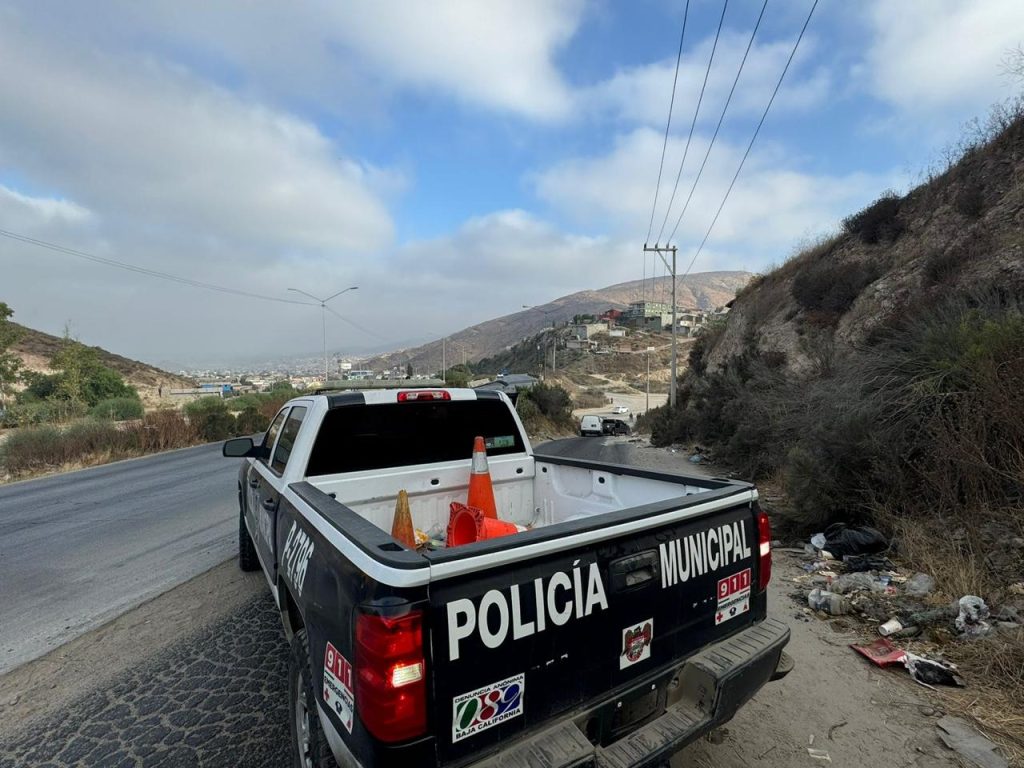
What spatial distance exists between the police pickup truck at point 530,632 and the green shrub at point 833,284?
18.4 metres

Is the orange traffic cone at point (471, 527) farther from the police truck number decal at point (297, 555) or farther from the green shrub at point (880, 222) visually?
the green shrub at point (880, 222)

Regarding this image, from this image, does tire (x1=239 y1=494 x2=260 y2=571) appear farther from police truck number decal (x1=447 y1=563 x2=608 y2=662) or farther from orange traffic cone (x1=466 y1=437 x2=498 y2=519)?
police truck number decal (x1=447 y1=563 x2=608 y2=662)

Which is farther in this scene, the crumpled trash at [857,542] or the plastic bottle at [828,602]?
the crumpled trash at [857,542]

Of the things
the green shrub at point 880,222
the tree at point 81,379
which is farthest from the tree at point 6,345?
the green shrub at point 880,222

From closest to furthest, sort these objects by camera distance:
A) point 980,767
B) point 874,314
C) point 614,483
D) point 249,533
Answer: point 980,767 → point 614,483 → point 249,533 → point 874,314

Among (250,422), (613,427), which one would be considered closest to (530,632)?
(250,422)

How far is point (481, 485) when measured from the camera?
154 inches

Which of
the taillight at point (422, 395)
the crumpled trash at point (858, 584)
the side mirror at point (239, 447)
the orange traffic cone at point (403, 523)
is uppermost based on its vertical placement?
the taillight at point (422, 395)

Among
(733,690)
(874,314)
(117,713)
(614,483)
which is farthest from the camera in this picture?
(874,314)

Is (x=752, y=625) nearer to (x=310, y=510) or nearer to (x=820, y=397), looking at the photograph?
(x=310, y=510)

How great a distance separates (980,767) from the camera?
2.65 meters

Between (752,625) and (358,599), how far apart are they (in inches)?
83.0

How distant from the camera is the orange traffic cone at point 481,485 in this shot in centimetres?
388

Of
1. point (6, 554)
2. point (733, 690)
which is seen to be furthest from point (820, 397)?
point (6, 554)
